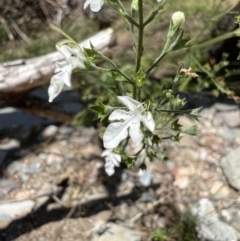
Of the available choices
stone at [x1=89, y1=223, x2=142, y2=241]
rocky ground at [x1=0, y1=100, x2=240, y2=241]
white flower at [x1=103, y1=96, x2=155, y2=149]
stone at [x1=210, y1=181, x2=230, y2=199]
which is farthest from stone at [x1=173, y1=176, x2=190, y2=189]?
white flower at [x1=103, y1=96, x2=155, y2=149]

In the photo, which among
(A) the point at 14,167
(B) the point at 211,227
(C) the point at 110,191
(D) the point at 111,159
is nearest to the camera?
(D) the point at 111,159

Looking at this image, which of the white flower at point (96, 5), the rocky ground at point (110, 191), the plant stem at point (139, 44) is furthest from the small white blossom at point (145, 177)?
the white flower at point (96, 5)

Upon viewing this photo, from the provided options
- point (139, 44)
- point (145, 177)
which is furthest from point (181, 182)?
point (139, 44)

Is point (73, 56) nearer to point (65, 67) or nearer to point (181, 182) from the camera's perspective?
point (65, 67)

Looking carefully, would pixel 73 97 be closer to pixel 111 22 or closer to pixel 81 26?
pixel 111 22

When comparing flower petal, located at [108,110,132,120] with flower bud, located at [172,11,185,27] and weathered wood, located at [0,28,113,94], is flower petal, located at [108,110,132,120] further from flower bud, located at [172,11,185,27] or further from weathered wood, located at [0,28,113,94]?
weathered wood, located at [0,28,113,94]

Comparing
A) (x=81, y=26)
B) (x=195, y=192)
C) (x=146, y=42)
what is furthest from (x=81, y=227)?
(x=81, y=26)
